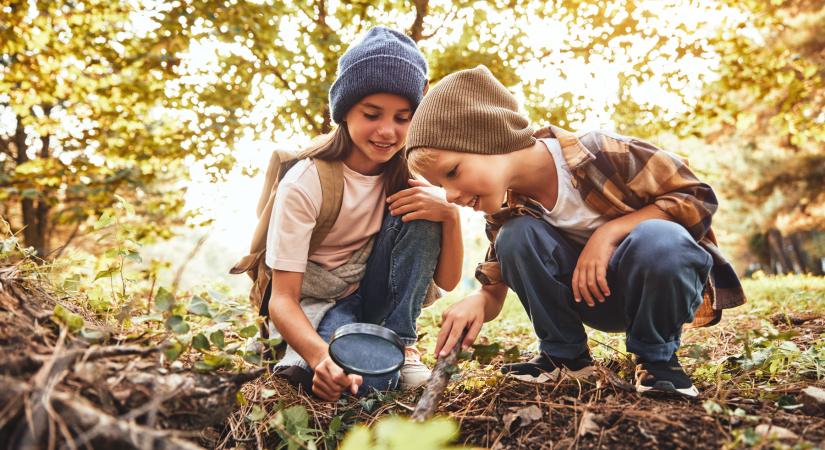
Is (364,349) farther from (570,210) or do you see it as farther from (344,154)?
(344,154)

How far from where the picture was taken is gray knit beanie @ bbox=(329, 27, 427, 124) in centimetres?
233

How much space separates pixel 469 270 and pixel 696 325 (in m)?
35.8

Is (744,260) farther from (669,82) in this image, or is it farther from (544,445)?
(544,445)

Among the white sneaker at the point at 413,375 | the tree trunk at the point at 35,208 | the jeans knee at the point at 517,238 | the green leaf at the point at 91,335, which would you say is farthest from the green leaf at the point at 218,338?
the tree trunk at the point at 35,208

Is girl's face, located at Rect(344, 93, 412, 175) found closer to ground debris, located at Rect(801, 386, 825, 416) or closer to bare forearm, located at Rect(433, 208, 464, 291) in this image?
bare forearm, located at Rect(433, 208, 464, 291)

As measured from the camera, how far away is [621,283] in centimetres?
188

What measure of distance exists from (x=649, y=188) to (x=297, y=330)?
1.45m

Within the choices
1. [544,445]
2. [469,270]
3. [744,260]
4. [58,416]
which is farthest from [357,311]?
[469,270]

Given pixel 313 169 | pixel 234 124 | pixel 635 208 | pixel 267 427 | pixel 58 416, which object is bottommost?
pixel 267 427

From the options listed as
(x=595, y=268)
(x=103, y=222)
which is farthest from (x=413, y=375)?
(x=103, y=222)

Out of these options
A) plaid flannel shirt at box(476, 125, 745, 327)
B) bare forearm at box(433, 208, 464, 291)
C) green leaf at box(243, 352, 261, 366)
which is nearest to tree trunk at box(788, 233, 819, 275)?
plaid flannel shirt at box(476, 125, 745, 327)

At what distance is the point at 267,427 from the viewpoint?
159 centimetres

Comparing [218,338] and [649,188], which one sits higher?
[649,188]

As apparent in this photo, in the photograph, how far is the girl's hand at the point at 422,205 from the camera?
7.92 ft
